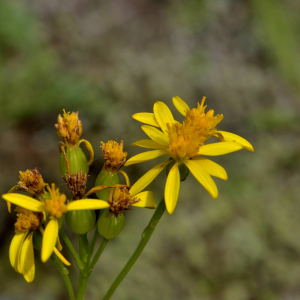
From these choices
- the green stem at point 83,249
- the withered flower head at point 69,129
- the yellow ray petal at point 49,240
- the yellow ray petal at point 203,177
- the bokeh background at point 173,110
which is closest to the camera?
the yellow ray petal at point 49,240

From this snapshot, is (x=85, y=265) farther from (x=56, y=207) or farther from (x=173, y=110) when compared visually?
(x=173, y=110)

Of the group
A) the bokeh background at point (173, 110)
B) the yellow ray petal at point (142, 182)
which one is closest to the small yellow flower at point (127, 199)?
the yellow ray petal at point (142, 182)

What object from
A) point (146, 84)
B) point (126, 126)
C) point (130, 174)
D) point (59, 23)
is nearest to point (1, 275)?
point (130, 174)

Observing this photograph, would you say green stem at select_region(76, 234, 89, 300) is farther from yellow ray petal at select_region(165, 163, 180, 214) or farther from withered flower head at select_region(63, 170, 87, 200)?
yellow ray petal at select_region(165, 163, 180, 214)

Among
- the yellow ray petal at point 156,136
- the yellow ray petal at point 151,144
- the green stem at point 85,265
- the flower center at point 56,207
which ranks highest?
the yellow ray petal at point 156,136

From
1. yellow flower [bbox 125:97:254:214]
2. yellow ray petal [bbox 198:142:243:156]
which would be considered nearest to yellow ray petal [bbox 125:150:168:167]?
yellow flower [bbox 125:97:254:214]

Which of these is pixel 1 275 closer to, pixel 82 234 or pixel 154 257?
pixel 154 257

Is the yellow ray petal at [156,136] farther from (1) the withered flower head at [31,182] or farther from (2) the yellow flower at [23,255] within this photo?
(2) the yellow flower at [23,255]
